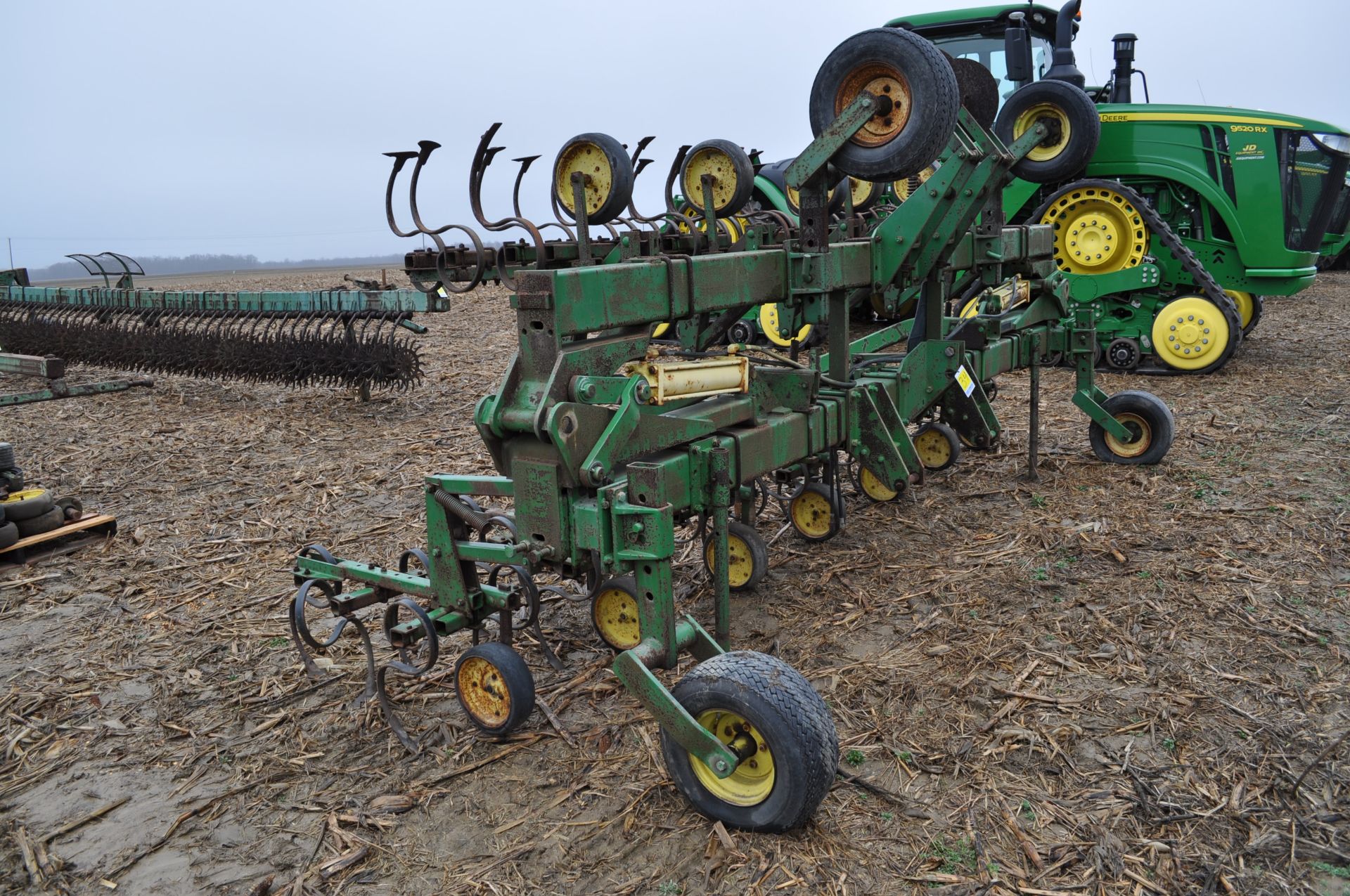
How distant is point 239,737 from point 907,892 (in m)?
2.33

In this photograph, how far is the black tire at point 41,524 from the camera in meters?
5.45

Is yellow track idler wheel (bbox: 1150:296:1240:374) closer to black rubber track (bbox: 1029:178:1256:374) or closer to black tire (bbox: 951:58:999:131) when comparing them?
black rubber track (bbox: 1029:178:1256:374)

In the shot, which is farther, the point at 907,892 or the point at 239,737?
the point at 239,737

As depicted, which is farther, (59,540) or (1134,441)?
(1134,441)

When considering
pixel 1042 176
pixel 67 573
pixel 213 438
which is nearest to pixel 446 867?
pixel 67 573

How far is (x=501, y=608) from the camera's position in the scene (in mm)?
3717

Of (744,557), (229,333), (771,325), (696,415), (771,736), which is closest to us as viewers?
(771,736)

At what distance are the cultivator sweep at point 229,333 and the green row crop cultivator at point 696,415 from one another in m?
3.24

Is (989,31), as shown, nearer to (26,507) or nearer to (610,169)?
(610,169)

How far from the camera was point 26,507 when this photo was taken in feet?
17.8

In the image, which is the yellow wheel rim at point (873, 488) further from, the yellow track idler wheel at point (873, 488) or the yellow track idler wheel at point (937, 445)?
the yellow track idler wheel at point (937, 445)

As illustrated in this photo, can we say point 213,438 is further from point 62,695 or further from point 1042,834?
point 1042,834

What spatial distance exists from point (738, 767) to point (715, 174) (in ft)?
11.0

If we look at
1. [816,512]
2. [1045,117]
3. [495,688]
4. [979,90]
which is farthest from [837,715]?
[1045,117]
